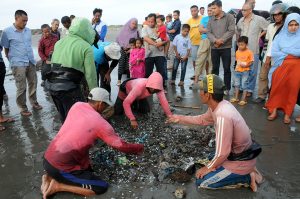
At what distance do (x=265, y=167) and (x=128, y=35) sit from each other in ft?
19.5

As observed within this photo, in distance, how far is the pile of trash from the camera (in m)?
3.99

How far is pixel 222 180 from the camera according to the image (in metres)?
3.62

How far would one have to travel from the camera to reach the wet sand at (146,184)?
3.67 metres

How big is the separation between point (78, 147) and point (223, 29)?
5.15m

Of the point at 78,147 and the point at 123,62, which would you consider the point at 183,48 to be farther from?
the point at 78,147

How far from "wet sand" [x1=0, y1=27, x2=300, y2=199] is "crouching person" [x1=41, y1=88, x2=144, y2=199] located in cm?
17

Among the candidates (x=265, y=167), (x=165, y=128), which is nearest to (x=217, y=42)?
(x=165, y=128)

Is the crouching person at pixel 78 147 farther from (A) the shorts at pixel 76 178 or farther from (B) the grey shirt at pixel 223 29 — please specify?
(B) the grey shirt at pixel 223 29

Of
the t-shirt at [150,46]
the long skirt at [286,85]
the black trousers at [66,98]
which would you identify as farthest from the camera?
the t-shirt at [150,46]

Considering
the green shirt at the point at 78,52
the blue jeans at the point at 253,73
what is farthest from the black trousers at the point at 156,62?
the green shirt at the point at 78,52

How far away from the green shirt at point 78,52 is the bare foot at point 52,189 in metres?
1.61

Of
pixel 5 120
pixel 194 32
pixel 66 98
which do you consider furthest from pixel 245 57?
pixel 5 120

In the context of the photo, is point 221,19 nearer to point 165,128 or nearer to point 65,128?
point 165,128

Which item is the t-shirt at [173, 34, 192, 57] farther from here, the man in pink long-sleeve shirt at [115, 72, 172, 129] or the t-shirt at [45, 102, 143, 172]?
the t-shirt at [45, 102, 143, 172]
